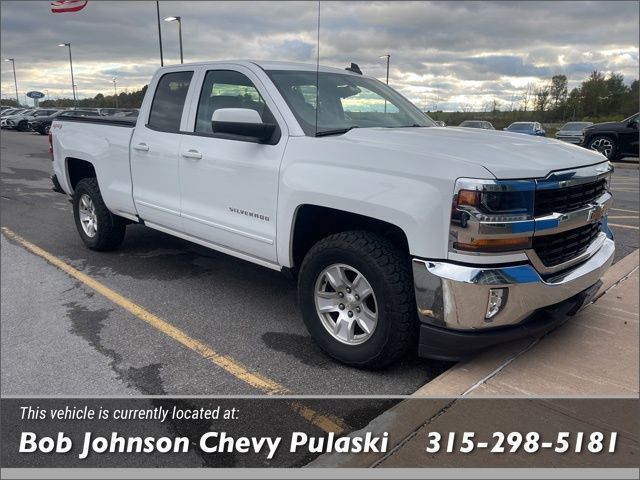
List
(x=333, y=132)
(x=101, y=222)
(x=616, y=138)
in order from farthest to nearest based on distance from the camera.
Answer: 1. (x=616, y=138)
2. (x=101, y=222)
3. (x=333, y=132)

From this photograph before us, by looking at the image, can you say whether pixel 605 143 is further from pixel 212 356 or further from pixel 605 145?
pixel 212 356

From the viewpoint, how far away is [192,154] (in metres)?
4.44

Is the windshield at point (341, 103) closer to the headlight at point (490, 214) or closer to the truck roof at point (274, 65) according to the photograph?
the truck roof at point (274, 65)

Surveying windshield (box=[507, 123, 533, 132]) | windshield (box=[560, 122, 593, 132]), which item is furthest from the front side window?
windshield (box=[560, 122, 593, 132])

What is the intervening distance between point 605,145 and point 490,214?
16.8 m

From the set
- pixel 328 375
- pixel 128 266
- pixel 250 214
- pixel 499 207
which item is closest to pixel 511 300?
pixel 499 207

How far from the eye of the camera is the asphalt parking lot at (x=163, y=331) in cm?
336

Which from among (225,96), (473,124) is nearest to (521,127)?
(473,124)

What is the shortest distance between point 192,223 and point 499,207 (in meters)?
2.61

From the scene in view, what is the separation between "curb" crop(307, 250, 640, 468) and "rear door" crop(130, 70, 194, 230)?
2.62 meters

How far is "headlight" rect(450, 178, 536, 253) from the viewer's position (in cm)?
285

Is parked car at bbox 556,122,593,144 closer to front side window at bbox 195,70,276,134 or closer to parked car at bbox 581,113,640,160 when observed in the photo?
parked car at bbox 581,113,640,160

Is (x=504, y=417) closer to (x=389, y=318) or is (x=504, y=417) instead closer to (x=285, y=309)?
(x=389, y=318)

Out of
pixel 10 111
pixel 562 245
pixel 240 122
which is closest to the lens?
pixel 562 245
